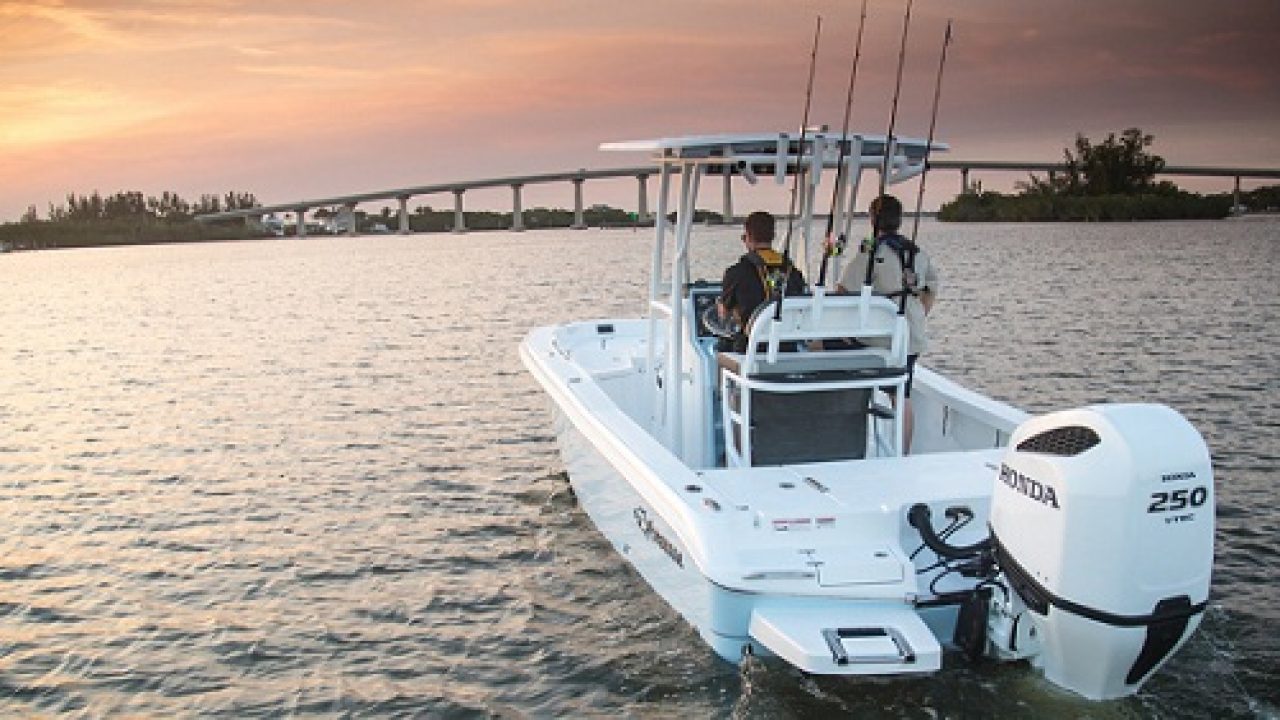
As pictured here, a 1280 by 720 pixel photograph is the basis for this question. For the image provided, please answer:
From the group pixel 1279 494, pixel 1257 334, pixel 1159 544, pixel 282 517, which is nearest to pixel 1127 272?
pixel 1257 334

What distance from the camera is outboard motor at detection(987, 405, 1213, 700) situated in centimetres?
460

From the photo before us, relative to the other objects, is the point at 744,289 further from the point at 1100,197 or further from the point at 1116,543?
the point at 1100,197

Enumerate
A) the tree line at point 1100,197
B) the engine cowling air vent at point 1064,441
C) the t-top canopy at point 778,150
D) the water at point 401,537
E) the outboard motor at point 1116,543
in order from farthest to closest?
1. the tree line at point 1100,197
2. the t-top canopy at point 778,150
3. the water at point 401,537
4. the engine cowling air vent at point 1064,441
5. the outboard motor at point 1116,543

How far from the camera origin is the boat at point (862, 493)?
4.67 meters

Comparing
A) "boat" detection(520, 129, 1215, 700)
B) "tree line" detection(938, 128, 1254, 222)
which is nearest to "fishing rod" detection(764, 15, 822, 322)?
"boat" detection(520, 129, 1215, 700)

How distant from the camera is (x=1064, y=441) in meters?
4.83

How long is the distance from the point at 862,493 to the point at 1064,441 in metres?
1.25

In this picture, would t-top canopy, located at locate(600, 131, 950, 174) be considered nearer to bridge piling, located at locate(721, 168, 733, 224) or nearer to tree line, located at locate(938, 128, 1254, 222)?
bridge piling, located at locate(721, 168, 733, 224)

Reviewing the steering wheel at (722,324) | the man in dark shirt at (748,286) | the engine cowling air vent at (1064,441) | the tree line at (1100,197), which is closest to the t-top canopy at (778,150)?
the man in dark shirt at (748,286)

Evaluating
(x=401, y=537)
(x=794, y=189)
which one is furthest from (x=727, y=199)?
(x=401, y=537)

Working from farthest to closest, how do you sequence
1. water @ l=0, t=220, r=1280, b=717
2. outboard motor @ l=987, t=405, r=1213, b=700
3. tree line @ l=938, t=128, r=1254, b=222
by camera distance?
tree line @ l=938, t=128, r=1254, b=222
water @ l=0, t=220, r=1280, b=717
outboard motor @ l=987, t=405, r=1213, b=700

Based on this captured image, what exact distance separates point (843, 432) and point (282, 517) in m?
5.19

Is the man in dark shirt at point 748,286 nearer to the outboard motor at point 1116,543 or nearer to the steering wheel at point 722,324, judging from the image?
the steering wheel at point 722,324

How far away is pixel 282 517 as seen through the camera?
9891 mm
